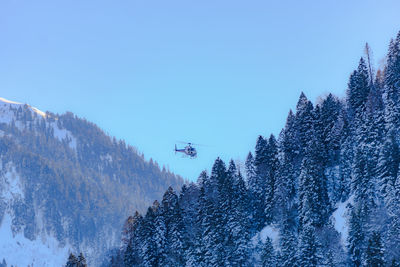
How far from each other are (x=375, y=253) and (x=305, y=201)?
2054 cm

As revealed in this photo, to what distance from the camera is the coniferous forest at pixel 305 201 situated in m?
72.0

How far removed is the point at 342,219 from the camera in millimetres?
79312

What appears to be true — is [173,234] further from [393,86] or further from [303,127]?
[393,86]

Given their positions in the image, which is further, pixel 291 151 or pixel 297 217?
pixel 291 151

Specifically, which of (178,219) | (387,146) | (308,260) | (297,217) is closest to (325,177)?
(297,217)

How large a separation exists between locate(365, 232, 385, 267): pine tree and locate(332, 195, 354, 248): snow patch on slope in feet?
36.1

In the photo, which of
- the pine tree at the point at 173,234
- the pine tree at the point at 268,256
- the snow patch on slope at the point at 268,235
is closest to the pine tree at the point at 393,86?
the snow patch on slope at the point at 268,235

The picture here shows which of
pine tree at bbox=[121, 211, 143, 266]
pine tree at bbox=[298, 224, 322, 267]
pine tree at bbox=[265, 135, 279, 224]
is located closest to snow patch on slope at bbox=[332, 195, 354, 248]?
pine tree at bbox=[298, 224, 322, 267]

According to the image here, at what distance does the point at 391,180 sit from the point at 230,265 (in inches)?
1016

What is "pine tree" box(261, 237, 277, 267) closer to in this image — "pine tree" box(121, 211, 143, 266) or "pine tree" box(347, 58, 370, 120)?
"pine tree" box(121, 211, 143, 266)

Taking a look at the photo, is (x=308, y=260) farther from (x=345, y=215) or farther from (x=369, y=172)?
(x=369, y=172)

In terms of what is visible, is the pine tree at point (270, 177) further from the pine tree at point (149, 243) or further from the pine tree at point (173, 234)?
the pine tree at point (149, 243)

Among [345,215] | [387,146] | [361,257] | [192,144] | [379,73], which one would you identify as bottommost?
[361,257]

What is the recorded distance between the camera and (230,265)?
80750mm
